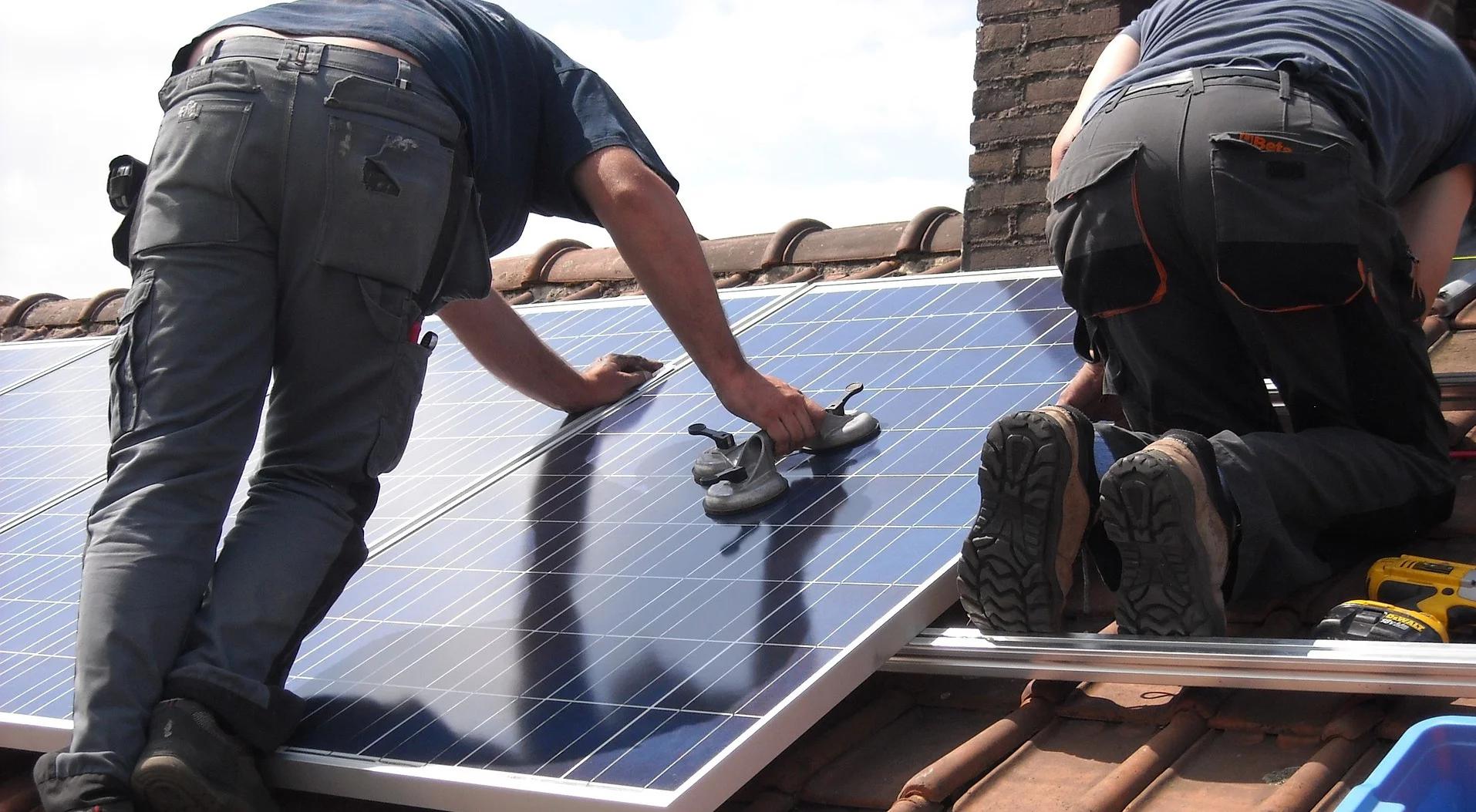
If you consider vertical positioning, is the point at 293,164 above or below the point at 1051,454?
above

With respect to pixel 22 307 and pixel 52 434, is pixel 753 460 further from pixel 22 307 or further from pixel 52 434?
pixel 22 307

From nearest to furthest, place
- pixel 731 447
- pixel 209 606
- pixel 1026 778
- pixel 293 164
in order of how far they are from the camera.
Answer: pixel 1026 778 → pixel 209 606 → pixel 293 164 → pixel 731 447

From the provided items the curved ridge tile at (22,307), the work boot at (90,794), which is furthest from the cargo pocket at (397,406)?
the curved ridge tile at (22,307)

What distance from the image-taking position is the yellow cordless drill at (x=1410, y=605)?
2293 mm

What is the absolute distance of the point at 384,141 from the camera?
2848 millimetres

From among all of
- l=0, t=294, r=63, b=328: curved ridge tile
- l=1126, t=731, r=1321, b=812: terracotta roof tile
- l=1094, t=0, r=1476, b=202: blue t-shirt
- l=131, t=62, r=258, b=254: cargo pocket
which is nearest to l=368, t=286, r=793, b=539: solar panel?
l=131, t=62, r=258, b=254: cargo pocket

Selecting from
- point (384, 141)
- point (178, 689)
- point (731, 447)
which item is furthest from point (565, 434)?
point (178, 689)

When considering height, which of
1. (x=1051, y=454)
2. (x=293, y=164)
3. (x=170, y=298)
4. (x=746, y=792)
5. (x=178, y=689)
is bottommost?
(x=746, y=792)

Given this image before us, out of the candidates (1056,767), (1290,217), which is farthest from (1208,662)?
(1290,217)

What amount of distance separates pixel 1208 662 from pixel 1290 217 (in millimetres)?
830

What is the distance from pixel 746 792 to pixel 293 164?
141 centimetres

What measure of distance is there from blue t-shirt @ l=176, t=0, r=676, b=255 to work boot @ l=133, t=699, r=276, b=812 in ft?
4.22

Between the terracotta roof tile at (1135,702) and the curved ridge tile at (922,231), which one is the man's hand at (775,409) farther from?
the curved ridge tile at (922,231)

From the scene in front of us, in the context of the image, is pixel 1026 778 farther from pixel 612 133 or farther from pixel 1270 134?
pixel 612 133
